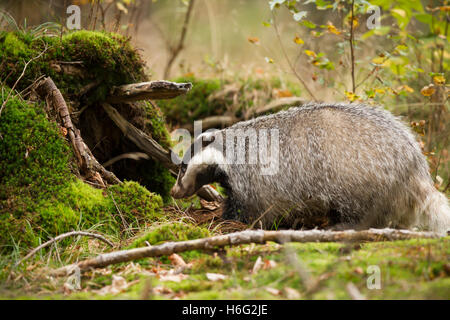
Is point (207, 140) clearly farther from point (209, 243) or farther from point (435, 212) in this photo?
point (435, 212)

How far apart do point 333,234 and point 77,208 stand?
2.22 metres

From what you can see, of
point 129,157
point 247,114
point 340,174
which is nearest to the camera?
point 340,174

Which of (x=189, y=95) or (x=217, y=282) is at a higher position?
(x=189, y=95)

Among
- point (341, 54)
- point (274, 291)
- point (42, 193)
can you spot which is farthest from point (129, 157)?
point (341, 54)

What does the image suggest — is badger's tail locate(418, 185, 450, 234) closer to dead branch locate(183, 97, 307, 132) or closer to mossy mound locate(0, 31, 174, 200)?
mossy mound locate(0, 31, 174, 200)

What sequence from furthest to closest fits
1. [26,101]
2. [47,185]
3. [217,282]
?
[26,101] < [47,185] < [217,282]

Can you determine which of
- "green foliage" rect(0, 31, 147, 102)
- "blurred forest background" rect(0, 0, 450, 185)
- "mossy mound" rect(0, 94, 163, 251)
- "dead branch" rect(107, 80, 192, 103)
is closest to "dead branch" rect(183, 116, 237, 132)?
"blurred forest background" rect(0, 0, 450, 185)

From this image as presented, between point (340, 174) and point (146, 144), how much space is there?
7.91 ft

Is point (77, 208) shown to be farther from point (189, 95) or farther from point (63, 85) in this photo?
point (189, 95)

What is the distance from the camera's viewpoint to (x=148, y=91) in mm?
4883

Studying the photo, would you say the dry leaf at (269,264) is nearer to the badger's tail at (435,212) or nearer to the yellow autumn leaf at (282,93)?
the badger's tail at (435,212)
